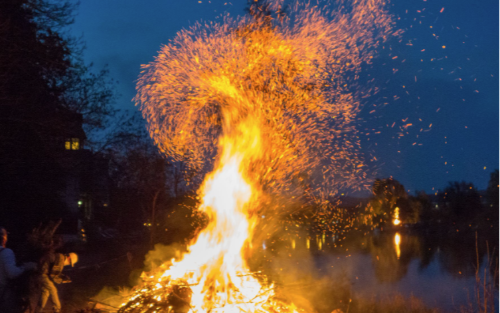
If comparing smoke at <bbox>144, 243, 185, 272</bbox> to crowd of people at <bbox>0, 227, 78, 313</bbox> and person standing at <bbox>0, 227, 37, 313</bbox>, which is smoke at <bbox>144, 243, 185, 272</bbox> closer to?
crowd of people at <bbox>0, 227, 78, 313</bbox>

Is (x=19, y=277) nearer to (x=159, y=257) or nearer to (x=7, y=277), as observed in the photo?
(x=7, y=277)

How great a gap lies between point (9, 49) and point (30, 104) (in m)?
2.13

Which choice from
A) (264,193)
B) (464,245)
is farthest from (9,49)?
(464,245)

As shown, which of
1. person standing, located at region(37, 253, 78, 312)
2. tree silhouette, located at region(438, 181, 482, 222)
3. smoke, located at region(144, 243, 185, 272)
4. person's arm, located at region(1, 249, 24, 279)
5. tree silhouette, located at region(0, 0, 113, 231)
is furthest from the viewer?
tree silhouette, located at region(438, 181, 482, 222)

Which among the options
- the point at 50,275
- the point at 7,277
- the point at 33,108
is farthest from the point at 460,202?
the point at 7,277

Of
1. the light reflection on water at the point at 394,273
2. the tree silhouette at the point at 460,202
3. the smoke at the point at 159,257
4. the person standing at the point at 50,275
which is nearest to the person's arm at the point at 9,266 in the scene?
the person standing at the point at 50,275

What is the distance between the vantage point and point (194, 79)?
31.5 feet

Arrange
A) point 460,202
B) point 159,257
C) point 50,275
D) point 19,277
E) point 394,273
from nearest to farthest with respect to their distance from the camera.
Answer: point 19,277, point 50,275, point 159,257, point 394,273, point 460,202

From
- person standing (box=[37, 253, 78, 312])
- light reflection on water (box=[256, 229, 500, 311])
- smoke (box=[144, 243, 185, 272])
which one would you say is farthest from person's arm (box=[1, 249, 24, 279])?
light reflection on water (box=[256, 229, 500, 311])

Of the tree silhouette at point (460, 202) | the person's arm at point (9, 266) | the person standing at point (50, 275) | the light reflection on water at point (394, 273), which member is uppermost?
the tree silhouette at point (460, 202)

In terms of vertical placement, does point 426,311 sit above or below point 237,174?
below

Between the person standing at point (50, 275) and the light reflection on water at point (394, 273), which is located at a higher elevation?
the person standing at point (50, 275)

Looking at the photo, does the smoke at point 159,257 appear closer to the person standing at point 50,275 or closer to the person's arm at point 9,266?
the person standing at point 50,275

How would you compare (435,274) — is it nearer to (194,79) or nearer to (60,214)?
(60,214)
